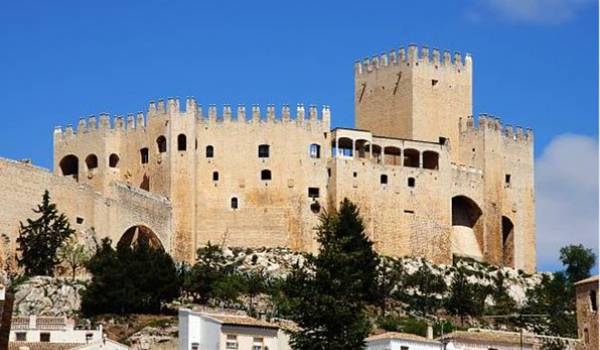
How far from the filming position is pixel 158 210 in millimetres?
61688

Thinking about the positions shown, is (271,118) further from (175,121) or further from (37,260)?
(37,260)

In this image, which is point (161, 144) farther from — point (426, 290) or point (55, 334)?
point (55, 334)

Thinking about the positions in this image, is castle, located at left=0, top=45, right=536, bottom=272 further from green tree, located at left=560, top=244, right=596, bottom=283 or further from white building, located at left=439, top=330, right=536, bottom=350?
white building, located at left=439, top=330, right=536, bottom=350

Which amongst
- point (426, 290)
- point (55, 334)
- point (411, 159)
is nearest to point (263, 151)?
point (411, 159)

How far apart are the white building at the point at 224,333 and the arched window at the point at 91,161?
1054 inches

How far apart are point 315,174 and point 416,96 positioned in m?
6.90

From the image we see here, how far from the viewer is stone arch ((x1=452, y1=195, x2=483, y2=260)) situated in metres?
67.8

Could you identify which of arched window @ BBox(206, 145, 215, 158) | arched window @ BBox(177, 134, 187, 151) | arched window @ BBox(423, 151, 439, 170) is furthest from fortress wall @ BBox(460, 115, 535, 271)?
arched window @ BBox(177, 134, 187, 151)

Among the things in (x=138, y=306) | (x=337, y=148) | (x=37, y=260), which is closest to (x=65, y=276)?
(x=37, y=260)

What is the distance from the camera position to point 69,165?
66.2 meters

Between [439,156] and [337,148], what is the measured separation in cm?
494

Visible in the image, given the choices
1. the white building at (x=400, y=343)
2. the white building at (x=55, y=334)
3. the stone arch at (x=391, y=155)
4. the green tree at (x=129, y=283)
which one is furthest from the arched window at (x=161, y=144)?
the white building at (x=400, y=343)

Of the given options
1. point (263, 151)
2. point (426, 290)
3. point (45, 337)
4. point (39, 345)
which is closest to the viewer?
point (39, 345)

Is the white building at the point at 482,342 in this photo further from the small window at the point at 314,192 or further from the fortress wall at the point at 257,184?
the small window at the point at 314,192
